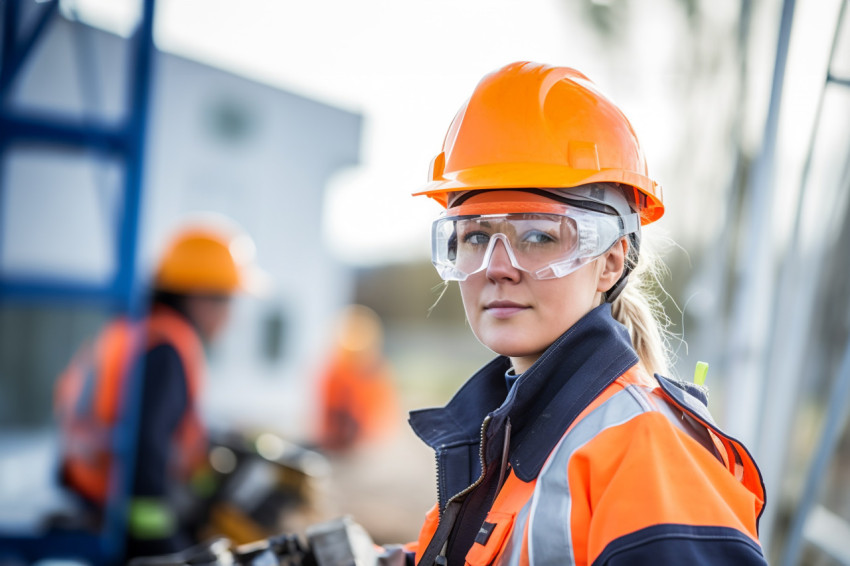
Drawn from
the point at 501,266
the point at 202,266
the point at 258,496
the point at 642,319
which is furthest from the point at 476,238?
the point at 202,266

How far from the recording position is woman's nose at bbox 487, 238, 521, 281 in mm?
1676

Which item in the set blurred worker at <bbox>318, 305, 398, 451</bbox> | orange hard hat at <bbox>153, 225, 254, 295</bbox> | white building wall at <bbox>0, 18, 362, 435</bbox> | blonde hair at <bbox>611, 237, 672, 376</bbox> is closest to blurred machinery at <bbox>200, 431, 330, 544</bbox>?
orange hard hat at <bbox>153, 225, 254, 295</bbox>

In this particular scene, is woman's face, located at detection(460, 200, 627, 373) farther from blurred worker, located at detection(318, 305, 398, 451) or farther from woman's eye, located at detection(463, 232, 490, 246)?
blurred worker, located at detection(318, 305, 398, 451)

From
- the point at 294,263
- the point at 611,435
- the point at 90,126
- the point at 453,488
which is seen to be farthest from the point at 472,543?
the point at 294,263

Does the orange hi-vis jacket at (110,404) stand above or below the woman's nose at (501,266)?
below

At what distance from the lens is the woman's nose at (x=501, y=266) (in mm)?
1676

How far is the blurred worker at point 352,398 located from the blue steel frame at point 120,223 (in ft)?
24.9

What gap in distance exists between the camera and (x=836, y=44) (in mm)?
2855

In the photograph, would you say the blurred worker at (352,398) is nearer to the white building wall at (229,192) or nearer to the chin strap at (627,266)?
the white building wall at (229,192)

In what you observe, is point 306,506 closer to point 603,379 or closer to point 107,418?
point 107,418

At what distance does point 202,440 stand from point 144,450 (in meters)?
0.40

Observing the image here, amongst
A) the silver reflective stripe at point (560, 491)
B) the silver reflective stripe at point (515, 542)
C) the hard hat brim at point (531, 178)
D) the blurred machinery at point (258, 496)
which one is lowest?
the blurred machinery at point (258, 496)

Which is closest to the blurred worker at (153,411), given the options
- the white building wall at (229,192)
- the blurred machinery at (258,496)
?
the blurred machinery at (258,496)

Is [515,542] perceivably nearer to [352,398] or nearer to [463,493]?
[463,493]
